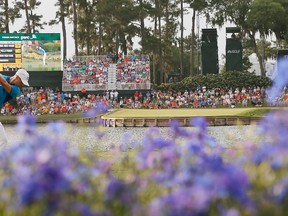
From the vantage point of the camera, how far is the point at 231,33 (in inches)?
1838

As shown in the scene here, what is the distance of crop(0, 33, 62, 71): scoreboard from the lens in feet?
143

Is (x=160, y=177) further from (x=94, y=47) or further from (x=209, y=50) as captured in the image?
(x=94, y=47)

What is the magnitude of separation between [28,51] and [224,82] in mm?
14749

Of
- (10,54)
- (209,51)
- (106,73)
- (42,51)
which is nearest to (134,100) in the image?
(106,73)

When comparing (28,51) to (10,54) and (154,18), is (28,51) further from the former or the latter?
(154,18)

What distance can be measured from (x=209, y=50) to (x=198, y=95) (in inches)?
311

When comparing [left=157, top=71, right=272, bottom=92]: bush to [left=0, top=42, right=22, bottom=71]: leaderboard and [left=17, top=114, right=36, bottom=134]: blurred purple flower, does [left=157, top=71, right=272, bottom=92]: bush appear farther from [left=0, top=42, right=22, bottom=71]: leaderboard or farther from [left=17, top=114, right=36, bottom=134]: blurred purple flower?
[left=17, top=114, right=36, bottom=134]: blurred purple flower

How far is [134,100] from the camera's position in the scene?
4031 cm

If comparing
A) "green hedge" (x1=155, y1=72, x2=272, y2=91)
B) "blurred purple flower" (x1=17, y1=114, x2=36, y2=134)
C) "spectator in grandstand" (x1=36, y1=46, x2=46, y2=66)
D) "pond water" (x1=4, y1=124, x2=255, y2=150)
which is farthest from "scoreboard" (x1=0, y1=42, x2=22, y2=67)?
"blurred purple flower" (x1=17, y1=114, x2=36, y2=134)

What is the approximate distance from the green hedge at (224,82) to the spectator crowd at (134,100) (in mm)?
1057

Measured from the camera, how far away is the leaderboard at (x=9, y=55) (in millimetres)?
43531

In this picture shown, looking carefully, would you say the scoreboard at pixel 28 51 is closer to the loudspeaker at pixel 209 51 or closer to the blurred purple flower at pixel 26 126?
the loudspeaker at pixel 209 51

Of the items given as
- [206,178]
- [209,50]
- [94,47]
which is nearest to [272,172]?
[206,178]

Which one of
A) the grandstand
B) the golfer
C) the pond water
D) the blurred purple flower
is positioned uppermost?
the grandstand
